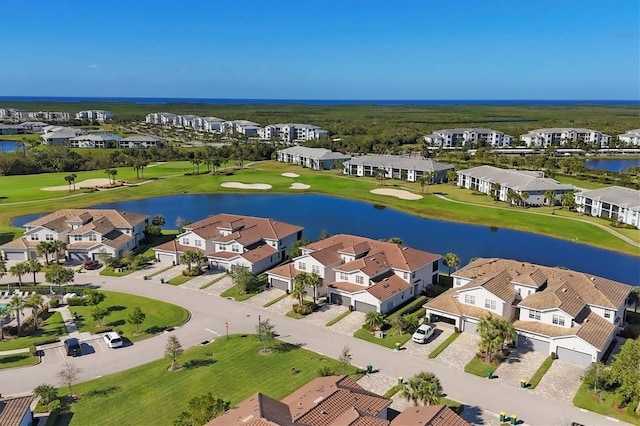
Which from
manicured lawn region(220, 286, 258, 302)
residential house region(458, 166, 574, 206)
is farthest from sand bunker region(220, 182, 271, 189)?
manicured lawn region(220, 286, 258, 302)

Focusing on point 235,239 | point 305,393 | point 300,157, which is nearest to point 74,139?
point 300,157

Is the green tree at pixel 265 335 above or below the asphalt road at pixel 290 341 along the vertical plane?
above

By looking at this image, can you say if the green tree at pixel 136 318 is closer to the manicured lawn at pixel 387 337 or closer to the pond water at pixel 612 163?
the manicured lawn at pixel 387 337

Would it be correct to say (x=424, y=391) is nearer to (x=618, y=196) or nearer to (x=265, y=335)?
(x=265, y=335)

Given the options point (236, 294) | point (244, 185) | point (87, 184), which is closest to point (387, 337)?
point (236, 294)

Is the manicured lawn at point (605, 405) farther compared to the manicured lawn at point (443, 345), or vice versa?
the manicured lawn at point (443, 345)

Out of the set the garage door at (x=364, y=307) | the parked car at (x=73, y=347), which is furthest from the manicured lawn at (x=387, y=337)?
the parked car at (x=73, y=347)
